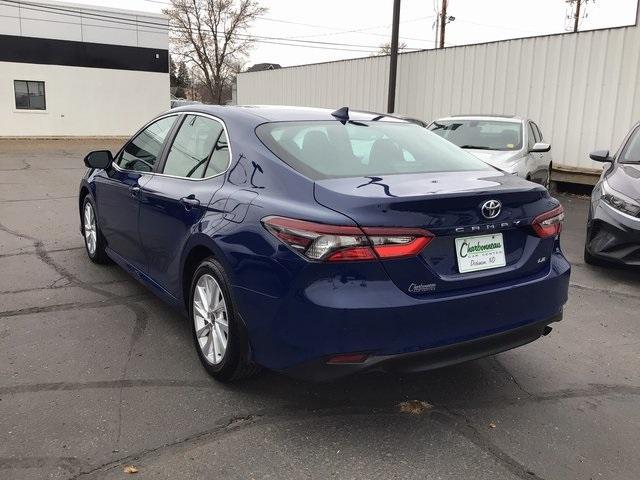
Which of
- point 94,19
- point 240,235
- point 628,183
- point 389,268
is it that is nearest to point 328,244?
point 389,268

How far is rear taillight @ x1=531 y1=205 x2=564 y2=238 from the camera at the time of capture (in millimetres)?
3127

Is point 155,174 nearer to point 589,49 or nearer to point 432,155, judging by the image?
point 432,155

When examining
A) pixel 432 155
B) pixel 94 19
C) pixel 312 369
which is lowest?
pixel 312 369

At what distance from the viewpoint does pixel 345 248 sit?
262 cm

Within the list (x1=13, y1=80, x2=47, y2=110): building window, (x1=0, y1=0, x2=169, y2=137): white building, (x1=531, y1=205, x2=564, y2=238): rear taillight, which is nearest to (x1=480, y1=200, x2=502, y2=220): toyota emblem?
(x1=531, y1=205, x2=564, y2=238): rear taillight

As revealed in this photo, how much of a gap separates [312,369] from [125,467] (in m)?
0.94

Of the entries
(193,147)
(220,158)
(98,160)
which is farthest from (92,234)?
(220,158)

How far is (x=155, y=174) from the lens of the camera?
4.24 m

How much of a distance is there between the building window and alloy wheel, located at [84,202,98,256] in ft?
83.5

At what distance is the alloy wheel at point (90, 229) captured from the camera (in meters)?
5.73

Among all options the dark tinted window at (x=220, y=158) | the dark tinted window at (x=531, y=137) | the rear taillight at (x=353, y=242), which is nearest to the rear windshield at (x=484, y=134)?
the dark tinted window at (x=531, y=137)

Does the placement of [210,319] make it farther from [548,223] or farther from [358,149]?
[548,223]

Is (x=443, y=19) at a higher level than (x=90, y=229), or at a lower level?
higher

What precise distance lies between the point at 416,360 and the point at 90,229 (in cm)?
419
